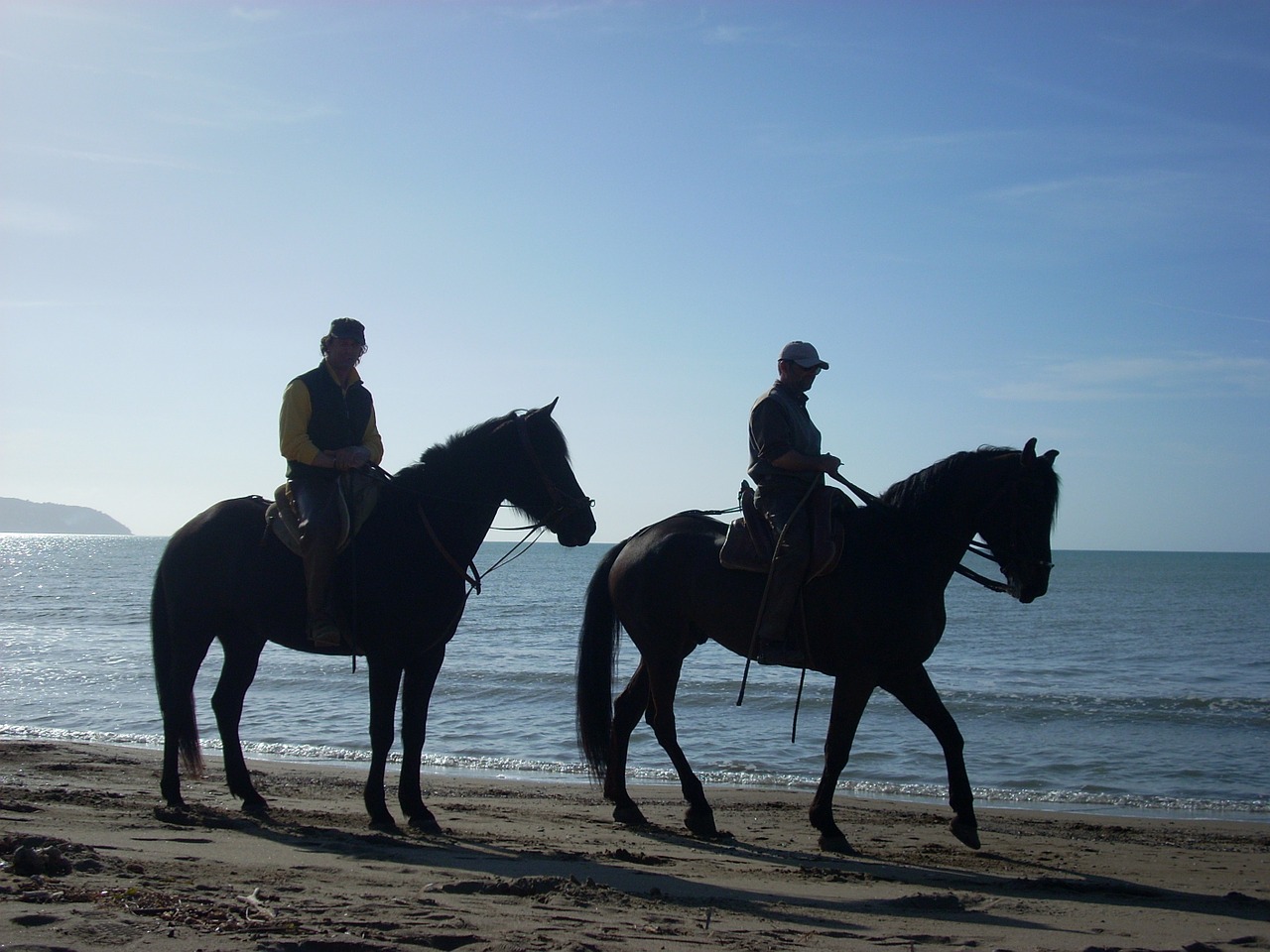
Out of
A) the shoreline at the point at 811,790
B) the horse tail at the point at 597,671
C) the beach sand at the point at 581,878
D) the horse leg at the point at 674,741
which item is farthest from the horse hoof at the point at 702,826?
the shoreline at the point at 811,790

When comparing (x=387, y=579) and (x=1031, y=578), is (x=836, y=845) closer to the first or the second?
(x=1031, y=578)

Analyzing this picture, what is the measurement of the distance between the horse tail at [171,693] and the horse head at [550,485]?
273 cm

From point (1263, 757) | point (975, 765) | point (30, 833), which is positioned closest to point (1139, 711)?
point (1263, 757)

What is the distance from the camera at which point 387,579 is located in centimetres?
698

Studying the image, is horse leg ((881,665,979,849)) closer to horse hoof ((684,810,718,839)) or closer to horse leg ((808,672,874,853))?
horse leg ((808,672,874,853))

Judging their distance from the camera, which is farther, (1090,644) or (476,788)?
(1090,644)

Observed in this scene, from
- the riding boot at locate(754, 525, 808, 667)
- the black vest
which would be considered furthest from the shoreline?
the black vest

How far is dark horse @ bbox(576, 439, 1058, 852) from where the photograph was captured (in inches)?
270

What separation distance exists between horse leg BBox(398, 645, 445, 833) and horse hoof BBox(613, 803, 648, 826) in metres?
1.37

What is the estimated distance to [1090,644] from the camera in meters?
31.3

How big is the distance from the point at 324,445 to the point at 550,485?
5.15ft

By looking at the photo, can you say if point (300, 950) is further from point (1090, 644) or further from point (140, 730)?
point (1090, 644)

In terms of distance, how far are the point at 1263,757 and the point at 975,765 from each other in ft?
12.0

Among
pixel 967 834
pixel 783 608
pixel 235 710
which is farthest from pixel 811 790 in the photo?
pixel 235 710
